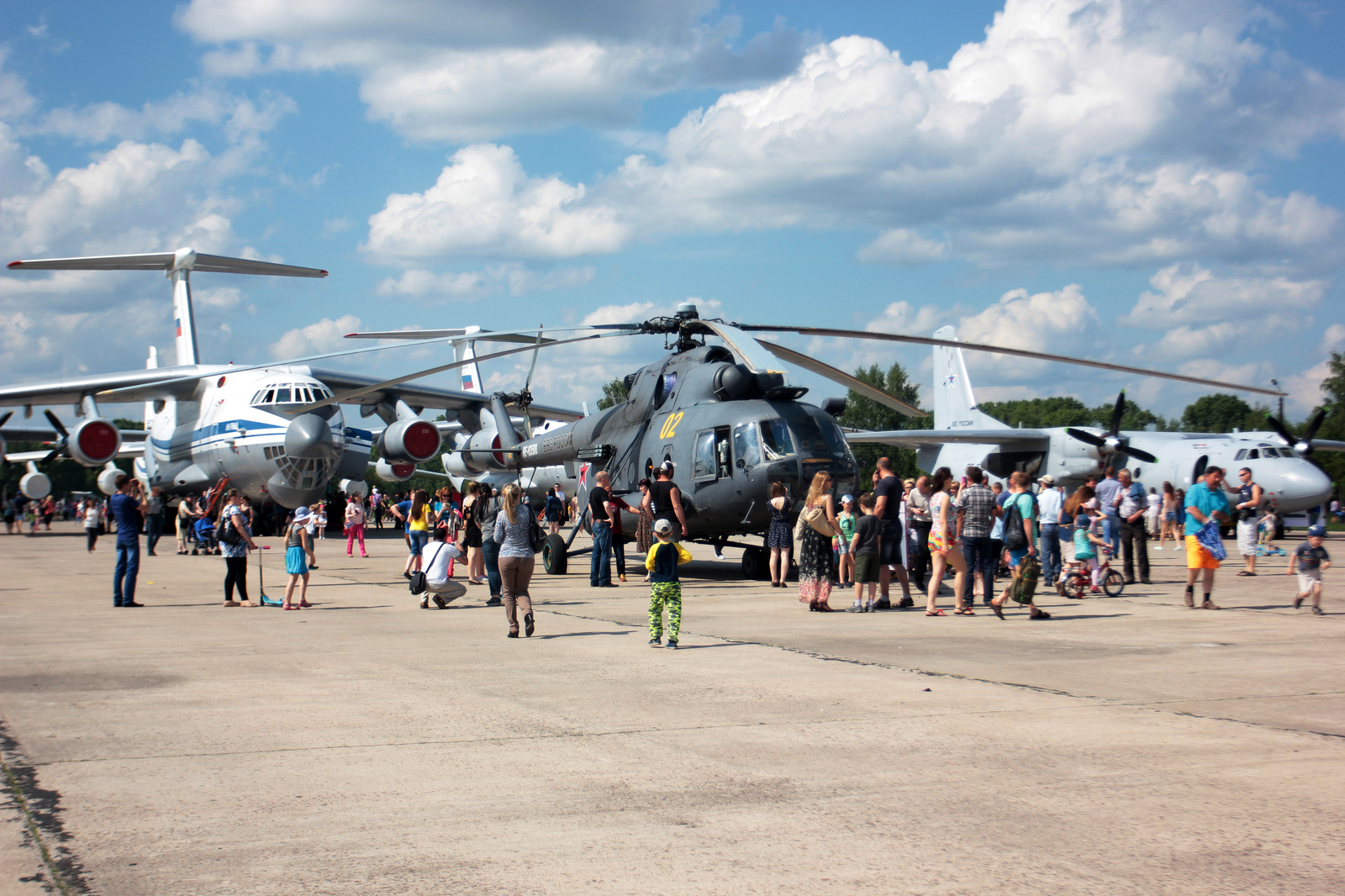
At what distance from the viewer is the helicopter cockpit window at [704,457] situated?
1616 cm

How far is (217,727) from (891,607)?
9023 mm

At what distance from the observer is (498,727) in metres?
6.38

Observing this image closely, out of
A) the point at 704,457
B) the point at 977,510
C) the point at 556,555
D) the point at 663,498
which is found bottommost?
the point at 556,555

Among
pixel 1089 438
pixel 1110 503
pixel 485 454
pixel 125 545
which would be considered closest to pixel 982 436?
pixel 1089 438

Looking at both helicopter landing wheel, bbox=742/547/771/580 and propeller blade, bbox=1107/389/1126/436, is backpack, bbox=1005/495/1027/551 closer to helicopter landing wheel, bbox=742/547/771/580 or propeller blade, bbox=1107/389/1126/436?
helicopter landing wheel, bbox=742/547/771/580

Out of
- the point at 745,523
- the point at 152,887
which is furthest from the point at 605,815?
the point at 745,523

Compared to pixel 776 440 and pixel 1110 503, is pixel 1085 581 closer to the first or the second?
pixel 1110 503

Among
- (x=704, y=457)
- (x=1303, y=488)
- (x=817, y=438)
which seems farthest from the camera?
(x=1303, y=488)

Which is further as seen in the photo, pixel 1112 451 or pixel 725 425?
pixel 1112 451

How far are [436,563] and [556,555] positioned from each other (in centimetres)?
582

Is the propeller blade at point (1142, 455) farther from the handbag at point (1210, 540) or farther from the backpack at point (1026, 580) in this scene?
the backpack at point (1026, 580)

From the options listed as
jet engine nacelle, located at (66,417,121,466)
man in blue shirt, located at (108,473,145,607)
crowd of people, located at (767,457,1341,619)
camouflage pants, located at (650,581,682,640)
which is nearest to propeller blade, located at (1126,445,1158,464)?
crowd of people, located at (767,457,1341,619)

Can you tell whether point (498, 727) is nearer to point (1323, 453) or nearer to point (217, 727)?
point (217, 727)

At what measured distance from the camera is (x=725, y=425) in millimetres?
16062
